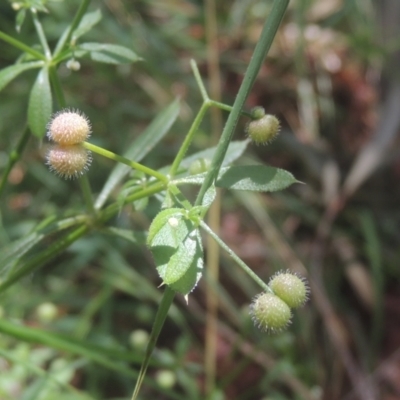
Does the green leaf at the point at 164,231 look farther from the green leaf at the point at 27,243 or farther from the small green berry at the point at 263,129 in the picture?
the green leaf at the point at 27,243

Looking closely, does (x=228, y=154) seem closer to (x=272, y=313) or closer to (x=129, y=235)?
(x=129, y=235)

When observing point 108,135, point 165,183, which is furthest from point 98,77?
point 165,183

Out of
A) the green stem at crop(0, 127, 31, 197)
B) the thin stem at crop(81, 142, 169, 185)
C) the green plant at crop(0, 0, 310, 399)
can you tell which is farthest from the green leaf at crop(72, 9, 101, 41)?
the thin stem at crop(81, 142, 169, 185)

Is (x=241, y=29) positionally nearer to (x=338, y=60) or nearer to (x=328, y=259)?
(x=338, y=60)

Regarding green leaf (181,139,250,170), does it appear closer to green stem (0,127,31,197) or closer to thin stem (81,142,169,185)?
thin stem (81,142,169,185)

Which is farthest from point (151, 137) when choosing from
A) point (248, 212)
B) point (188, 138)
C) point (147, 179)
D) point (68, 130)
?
point (248, 212)

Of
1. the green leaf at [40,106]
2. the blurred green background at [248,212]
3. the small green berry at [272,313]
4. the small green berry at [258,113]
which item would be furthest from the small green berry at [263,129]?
the blurred green background at [248,212]
